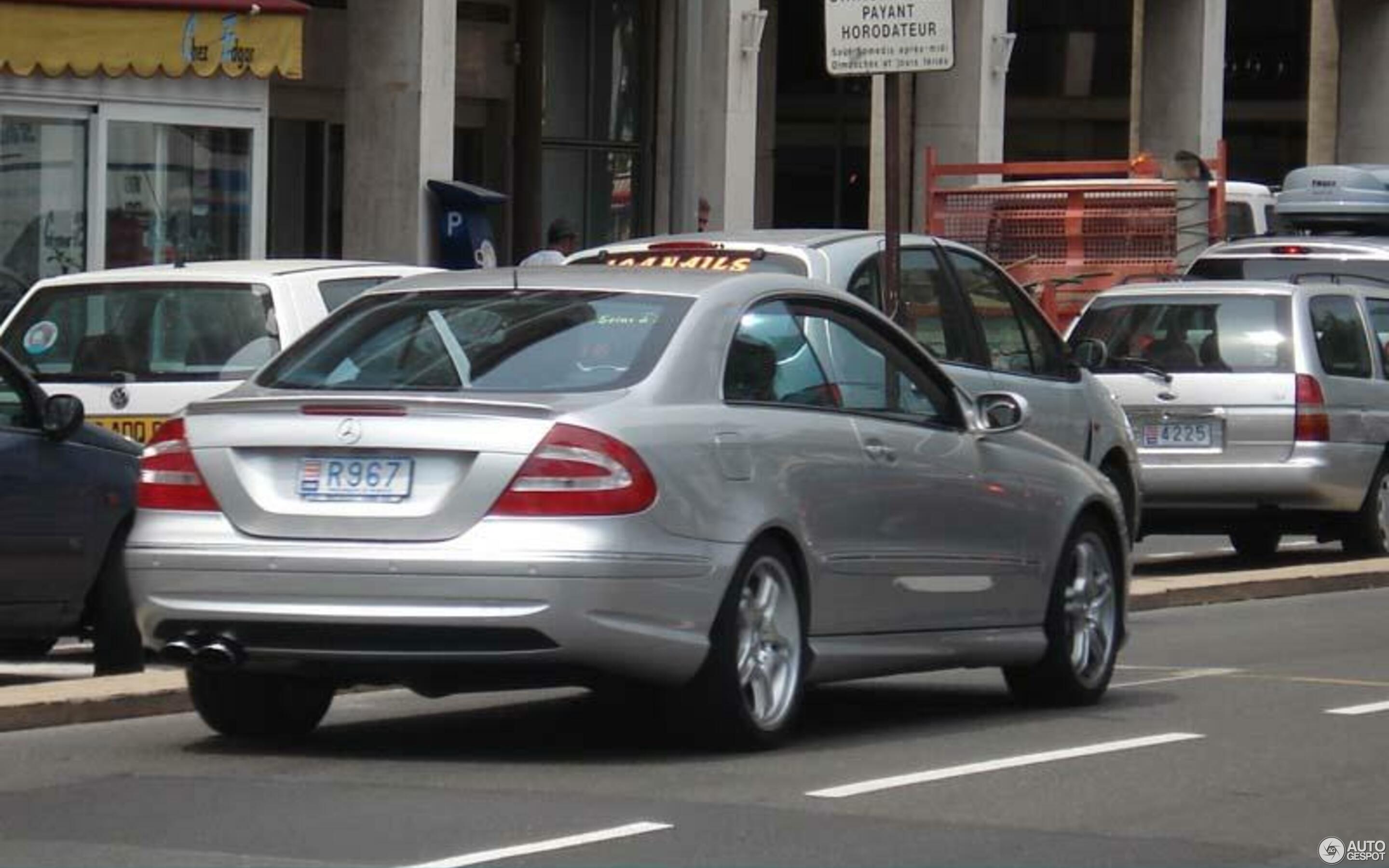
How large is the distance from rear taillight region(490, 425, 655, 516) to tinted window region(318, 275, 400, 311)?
4.87m

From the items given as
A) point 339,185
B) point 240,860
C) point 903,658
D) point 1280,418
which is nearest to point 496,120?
point 339,185

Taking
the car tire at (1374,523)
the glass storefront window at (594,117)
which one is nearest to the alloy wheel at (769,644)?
the car tire at (1374,523)

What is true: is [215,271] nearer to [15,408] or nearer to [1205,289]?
[15,408]

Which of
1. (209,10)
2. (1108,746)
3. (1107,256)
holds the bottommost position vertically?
(1108,746)

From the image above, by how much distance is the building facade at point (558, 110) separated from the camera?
21.4 metres

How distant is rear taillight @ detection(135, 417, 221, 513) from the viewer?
9180 mm

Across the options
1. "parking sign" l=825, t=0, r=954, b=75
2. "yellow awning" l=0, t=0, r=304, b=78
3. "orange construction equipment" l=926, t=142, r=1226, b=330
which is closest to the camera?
"parking sign" l=825, t=0, r=954, b=75

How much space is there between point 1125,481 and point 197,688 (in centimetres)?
669

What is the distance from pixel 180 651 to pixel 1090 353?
24.5 feet

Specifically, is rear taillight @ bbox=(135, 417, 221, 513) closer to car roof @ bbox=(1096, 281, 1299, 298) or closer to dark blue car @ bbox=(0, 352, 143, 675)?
dark blue car @ bbox=(0, 352, 143, 675)

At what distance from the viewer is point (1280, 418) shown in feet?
57.7

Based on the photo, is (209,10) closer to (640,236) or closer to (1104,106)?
(640,236)

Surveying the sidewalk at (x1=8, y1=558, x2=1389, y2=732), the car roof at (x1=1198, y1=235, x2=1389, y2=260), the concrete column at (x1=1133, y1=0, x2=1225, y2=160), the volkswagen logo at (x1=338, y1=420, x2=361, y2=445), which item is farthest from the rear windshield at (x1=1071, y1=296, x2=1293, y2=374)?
the concrete column at (x1=1133, y1=0, x2=1225, y2=160)

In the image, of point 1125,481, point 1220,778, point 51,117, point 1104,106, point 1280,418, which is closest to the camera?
point 1220,778
